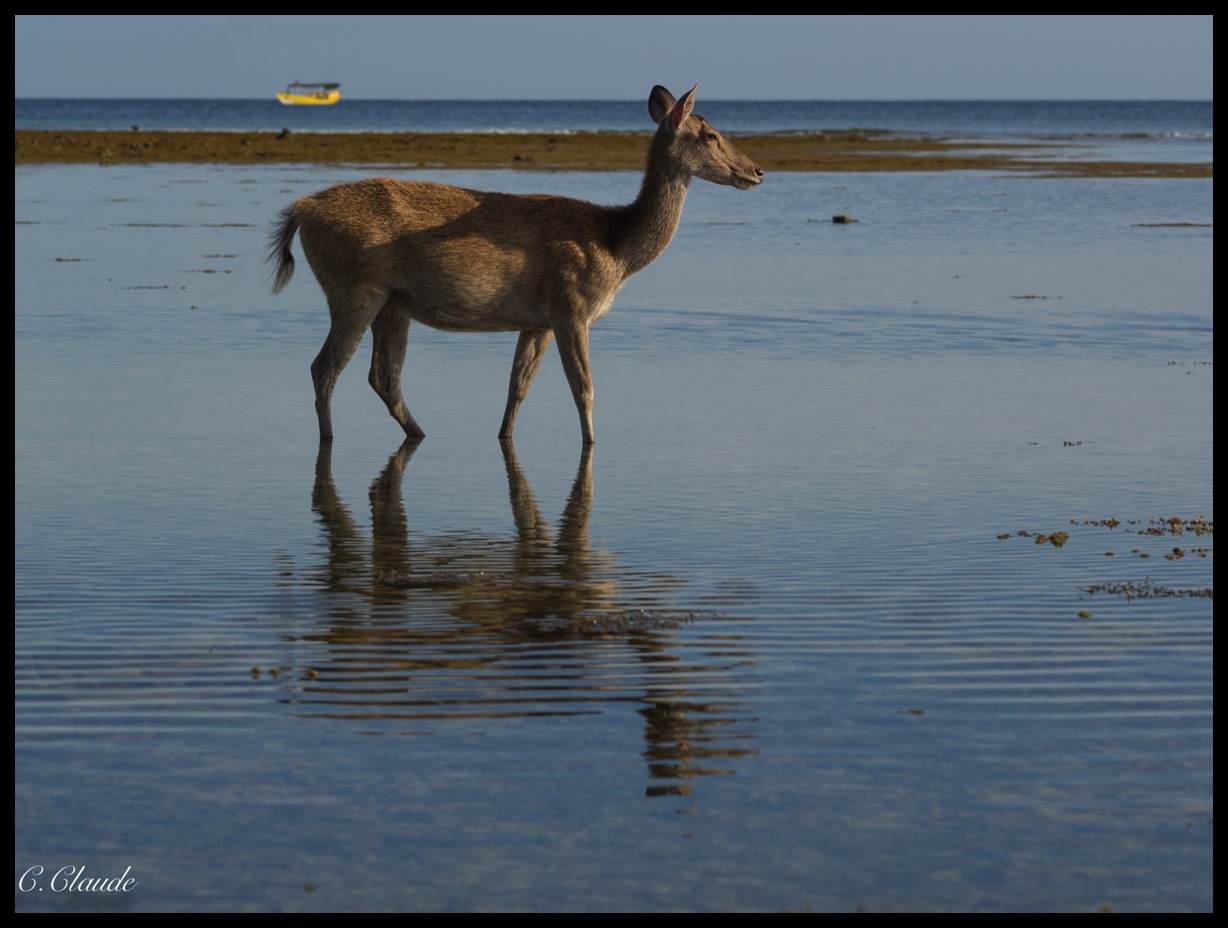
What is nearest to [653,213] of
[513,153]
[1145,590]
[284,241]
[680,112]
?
[680,112]

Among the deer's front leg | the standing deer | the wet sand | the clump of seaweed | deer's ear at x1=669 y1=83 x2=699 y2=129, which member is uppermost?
the wet sand

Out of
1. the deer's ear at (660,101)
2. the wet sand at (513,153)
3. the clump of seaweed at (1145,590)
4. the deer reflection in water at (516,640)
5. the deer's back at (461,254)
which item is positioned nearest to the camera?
the deer reflection in water at (516,640)

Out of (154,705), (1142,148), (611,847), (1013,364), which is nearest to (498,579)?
(154,705)

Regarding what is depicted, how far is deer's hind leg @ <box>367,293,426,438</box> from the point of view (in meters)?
12.9

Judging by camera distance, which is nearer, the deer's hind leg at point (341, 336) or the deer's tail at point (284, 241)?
the deer's hind leg at point (341, 336)

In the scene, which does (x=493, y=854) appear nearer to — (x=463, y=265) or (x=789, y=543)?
(x=789, y=543)

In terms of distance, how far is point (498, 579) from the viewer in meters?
8.60

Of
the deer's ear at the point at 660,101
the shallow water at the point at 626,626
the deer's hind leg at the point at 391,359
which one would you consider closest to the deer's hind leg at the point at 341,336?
the deer's hind leg at the point at 391,359

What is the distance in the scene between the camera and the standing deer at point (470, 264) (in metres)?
12.5

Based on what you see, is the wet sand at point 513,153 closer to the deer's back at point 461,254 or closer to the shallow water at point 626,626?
the shallow water at point 626,626

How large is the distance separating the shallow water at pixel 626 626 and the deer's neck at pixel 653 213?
47.4 inches

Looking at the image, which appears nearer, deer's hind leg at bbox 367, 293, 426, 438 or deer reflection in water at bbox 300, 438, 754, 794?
deer reflection in water at bbox 300, 438, 754, 794

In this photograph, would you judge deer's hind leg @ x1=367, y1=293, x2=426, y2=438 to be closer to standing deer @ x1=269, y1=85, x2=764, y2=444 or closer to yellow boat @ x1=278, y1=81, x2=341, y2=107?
standing deer @ x1=269, y1=85, x2=764, y2=444

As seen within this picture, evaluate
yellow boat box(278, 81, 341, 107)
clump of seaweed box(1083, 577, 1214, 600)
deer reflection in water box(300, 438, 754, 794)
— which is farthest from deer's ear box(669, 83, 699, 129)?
yellow boat box(278, 81, 341, 107)
